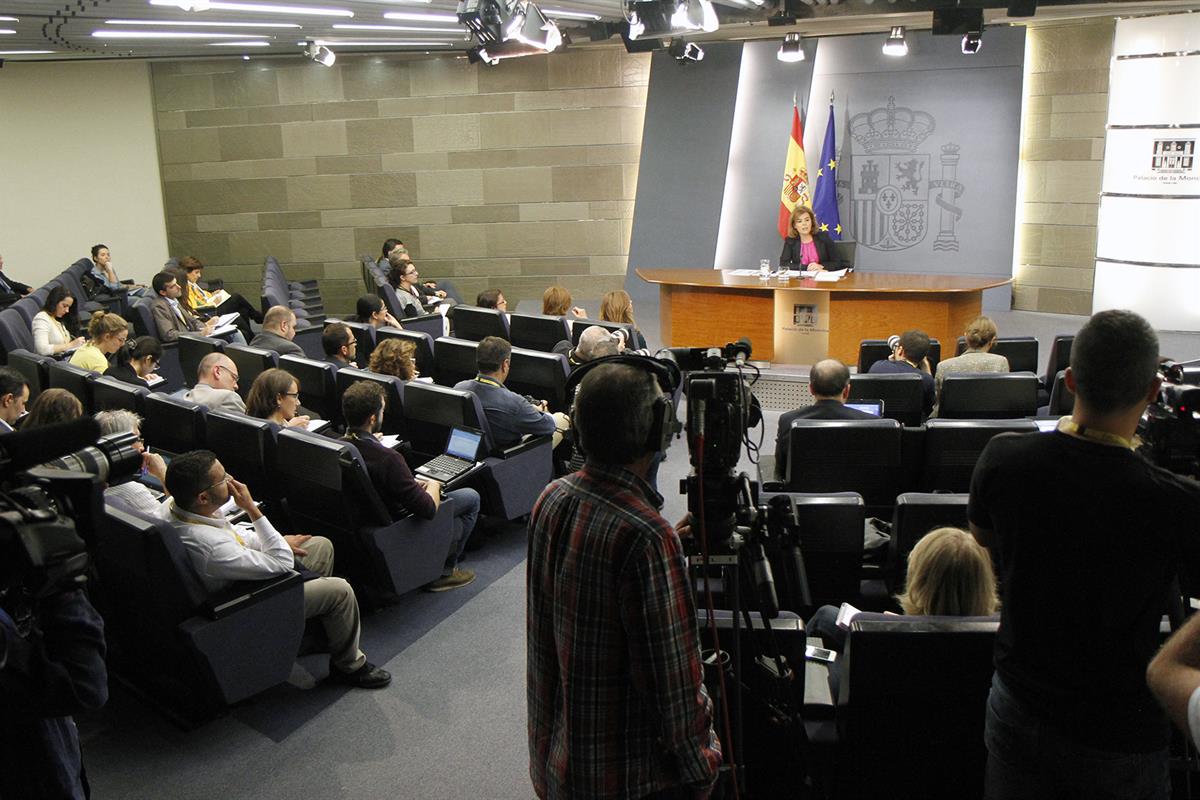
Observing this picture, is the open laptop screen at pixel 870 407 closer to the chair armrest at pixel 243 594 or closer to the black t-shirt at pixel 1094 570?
the chair armrest at pixel 243 594

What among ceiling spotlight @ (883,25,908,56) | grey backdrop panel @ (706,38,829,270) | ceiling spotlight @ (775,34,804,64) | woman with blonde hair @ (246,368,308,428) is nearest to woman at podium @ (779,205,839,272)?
ceiling spotlight @ (775,34,804,64)

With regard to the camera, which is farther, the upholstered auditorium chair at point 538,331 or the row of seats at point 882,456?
the upholstered auditorium chair at point 538,331

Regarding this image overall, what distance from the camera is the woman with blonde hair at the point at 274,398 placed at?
15.2 feet

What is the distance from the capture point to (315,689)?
3730 millimetres

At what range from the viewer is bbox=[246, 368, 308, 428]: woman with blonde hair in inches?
182

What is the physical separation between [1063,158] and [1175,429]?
30.9ft

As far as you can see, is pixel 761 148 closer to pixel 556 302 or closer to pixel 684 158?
pixel 684 158

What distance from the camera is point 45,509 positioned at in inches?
65.9

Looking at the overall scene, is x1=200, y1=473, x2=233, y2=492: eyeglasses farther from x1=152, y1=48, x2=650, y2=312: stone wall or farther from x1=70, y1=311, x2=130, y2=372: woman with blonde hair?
x1=152, y1=48, x2=650, y2=312: stone wall

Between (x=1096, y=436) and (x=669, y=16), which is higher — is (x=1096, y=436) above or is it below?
below

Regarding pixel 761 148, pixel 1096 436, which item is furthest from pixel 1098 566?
pixel 761 148

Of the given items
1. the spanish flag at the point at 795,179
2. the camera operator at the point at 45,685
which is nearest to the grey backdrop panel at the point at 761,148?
the spanish flag at the point at 795,179

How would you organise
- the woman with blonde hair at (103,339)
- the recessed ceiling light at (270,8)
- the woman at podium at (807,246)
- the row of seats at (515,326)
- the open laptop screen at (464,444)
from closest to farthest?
1. the open laptop screen at (464,444)
2. the woman with blonde hair at (103,339)
3. the recessed ceiling light at (270,8)
4. the row of seats at (515,326)
5. the woman at podium at (807,246)

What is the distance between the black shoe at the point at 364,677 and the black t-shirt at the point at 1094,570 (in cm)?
255
